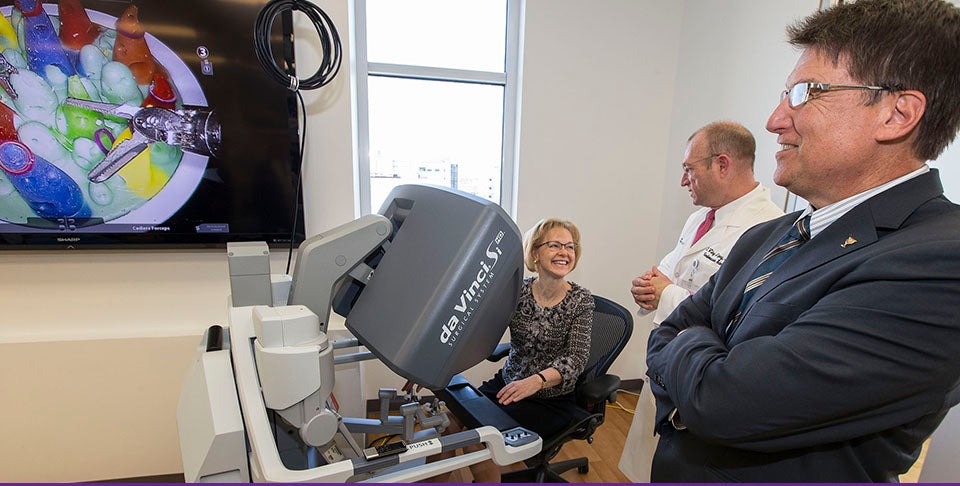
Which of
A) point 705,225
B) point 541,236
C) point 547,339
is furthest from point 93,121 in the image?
point 705,225

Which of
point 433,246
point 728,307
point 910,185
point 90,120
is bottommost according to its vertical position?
point 728,307

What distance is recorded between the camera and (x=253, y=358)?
2.53 ft

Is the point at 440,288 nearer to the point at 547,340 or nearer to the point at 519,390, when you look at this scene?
the point at 519,390

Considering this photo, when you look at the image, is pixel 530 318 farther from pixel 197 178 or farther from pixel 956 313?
pixel 197 178

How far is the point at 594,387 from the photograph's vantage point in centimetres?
147

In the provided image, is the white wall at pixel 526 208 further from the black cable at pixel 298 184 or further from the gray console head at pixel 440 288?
the gray console head at pixel 440 288

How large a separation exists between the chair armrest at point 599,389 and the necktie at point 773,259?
0.77 metres

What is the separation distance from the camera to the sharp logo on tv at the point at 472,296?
0.75 m

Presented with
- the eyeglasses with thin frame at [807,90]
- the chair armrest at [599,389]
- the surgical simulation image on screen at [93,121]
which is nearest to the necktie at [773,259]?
the eyeglasses with thin frame at [807,90]

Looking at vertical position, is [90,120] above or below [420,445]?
above

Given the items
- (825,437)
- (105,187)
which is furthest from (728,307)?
(105,187)

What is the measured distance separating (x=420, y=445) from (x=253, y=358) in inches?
14.9

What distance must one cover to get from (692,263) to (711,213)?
25cm

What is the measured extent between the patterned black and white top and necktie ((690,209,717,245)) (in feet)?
1.60
